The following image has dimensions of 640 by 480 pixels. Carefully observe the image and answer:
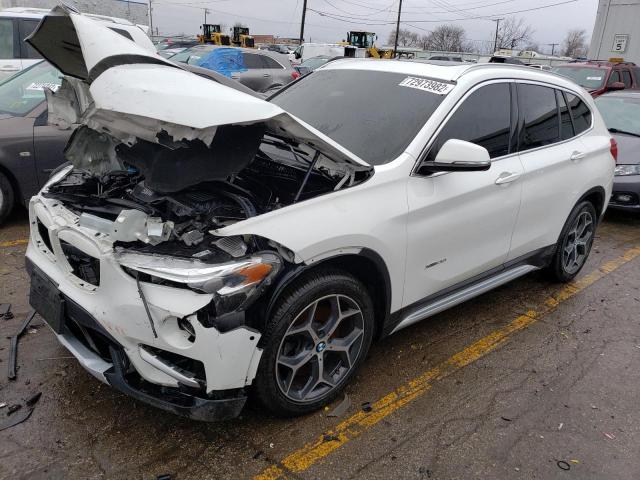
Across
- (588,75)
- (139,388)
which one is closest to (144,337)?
(139,388)

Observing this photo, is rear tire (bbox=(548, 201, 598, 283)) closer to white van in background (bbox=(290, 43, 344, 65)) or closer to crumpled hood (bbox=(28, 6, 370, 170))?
crumpled hood (bbox=(28, 6, 370, 170))

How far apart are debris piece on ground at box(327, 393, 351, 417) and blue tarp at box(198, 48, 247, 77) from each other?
37.0 feet

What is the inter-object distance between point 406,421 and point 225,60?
12.2 metres

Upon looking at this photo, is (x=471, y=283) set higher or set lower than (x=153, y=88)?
lower

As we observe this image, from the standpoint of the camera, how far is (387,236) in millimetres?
2854

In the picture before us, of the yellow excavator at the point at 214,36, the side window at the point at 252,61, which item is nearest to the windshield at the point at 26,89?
the side window at the point at 252,61

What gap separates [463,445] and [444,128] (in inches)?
70.8

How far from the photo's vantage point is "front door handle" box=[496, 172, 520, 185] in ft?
11.6

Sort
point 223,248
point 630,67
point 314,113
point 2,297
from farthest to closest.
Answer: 1. point 630,67
2. point 2,297
3. point 314,113
4. point 223,248

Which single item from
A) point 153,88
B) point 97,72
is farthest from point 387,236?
point 97,72

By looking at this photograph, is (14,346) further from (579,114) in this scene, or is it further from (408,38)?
(408,38)

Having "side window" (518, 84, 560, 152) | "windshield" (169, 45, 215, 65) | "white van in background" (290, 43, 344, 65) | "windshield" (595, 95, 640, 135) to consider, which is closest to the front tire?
"side window" (518, 84, 560, 152)

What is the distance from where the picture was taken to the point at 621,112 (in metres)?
8.14

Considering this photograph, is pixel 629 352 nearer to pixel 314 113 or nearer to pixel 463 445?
pixel 463 445
